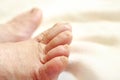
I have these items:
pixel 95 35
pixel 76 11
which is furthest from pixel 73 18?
pixel 95 35

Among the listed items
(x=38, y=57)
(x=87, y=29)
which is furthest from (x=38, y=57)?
(x=87, y=29)

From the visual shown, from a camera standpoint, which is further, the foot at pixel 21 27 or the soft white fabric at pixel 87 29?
the foot at pixel 21 27

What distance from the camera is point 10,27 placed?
0.93m

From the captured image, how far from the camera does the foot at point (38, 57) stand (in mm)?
684

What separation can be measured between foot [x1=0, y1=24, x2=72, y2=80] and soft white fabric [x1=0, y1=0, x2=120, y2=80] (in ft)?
0.17

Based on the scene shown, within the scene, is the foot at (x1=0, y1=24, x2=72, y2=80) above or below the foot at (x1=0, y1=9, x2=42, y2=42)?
above

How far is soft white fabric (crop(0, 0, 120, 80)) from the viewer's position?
70 centimetres

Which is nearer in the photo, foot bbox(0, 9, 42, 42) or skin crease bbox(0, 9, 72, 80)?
skin crease bbox(0, 9, 72, 80)

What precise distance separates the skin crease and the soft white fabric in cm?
5

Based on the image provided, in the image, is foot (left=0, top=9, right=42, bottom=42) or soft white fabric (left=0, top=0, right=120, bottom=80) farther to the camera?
foot (left=0, top=9, right=42, bottom=42)

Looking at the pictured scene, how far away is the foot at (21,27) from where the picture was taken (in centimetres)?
90

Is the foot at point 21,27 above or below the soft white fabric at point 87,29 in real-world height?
below

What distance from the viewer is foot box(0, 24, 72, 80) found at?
0.68 metres

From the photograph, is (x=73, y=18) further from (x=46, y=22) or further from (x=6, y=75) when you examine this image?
(x=6, y=75)
